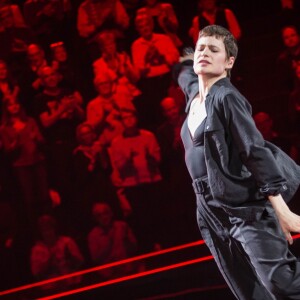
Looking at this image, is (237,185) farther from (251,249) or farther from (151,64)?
(151,64)

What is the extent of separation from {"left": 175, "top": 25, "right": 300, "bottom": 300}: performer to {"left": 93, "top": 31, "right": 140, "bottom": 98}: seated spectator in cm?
301

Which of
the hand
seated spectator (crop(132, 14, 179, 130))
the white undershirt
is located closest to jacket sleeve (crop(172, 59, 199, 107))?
the white undershirt

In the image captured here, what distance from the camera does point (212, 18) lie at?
17.6ft

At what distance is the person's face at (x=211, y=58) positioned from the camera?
7.52 ft

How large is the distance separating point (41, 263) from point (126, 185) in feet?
2.93

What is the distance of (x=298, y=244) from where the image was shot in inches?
137

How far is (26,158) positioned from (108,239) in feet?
3.51

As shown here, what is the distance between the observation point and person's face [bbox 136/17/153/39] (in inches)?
209

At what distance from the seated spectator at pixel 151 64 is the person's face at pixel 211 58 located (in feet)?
9.86

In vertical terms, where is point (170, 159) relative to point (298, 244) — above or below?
above

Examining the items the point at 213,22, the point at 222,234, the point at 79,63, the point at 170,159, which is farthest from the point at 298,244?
the point at 79,63

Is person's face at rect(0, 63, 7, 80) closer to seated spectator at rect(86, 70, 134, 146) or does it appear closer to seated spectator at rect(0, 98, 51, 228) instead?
seated spectator at rect(0, 98, 51, 228)

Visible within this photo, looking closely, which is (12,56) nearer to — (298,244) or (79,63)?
(79,63)

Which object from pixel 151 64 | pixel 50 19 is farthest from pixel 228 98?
pixel 50 19
